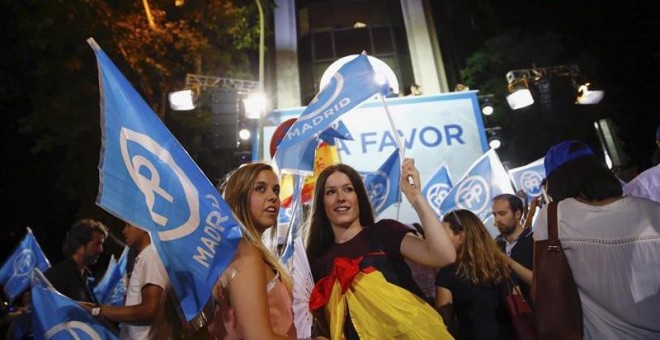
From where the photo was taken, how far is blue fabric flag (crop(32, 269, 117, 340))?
3.25 meters

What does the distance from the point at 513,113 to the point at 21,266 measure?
689 inches

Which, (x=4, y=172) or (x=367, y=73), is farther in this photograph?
(x=4, y=172)

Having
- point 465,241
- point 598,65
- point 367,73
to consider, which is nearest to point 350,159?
point 367,73

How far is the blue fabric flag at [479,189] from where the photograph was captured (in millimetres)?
6375

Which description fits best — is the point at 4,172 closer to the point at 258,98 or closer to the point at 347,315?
the point at 258,98

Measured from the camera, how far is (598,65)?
54.0ft

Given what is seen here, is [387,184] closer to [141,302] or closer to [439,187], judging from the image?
[439,187]

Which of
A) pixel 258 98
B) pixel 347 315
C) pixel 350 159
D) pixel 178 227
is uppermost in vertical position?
pixel 258 98

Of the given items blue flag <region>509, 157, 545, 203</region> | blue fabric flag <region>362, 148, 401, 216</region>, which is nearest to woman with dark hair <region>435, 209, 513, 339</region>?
blue fabric flag <region>362, 148, 401, 216</region>

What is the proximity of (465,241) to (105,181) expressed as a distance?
2.97 meters

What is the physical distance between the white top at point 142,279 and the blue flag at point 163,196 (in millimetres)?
1318

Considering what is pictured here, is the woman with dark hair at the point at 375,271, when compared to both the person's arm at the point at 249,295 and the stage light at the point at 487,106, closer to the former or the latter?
the person's arm at the point at 249,295

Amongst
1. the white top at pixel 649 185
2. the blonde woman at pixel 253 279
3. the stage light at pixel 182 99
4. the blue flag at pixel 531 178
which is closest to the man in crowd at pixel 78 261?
the blonde woman at pixel 253 279

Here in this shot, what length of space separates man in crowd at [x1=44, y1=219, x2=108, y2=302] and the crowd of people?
181cm
